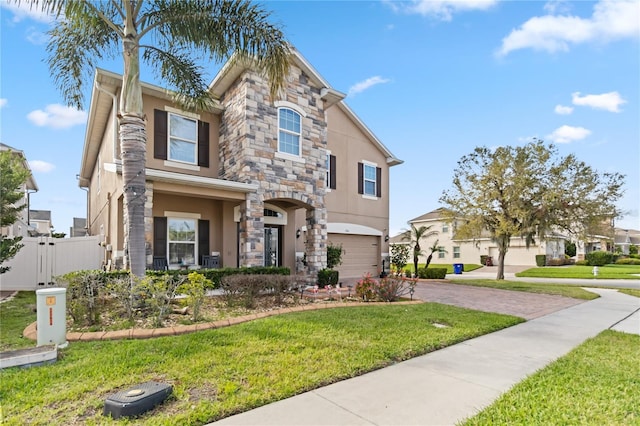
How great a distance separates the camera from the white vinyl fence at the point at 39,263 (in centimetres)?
1193

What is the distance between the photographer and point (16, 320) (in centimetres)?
714

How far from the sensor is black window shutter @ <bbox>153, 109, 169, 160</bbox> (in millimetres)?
11898

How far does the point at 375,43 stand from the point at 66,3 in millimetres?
8630

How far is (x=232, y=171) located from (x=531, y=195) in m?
13.6

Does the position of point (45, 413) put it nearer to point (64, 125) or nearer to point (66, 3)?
point (66, 3)

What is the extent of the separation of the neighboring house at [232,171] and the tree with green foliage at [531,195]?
8.07 m

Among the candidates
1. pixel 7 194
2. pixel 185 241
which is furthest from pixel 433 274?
pixel 7 194

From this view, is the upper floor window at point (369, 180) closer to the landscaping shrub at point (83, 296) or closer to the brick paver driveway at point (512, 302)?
the brick paver driveway at point (512, 302)

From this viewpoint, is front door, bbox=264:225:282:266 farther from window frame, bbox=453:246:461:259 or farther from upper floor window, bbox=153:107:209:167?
window frame, bbox=453:246:461:259

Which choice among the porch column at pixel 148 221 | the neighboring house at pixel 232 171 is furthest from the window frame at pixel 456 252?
the porch column at pixel 148 221

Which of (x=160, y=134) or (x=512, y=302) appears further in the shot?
(x=160, y=134)

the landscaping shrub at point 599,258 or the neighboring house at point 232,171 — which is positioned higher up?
the neighboring house at point 232,171

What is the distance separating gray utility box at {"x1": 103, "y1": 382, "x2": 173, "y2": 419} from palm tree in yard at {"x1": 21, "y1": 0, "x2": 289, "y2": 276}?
→ 444 cm

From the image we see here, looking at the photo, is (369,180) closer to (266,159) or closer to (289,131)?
(289,131)
